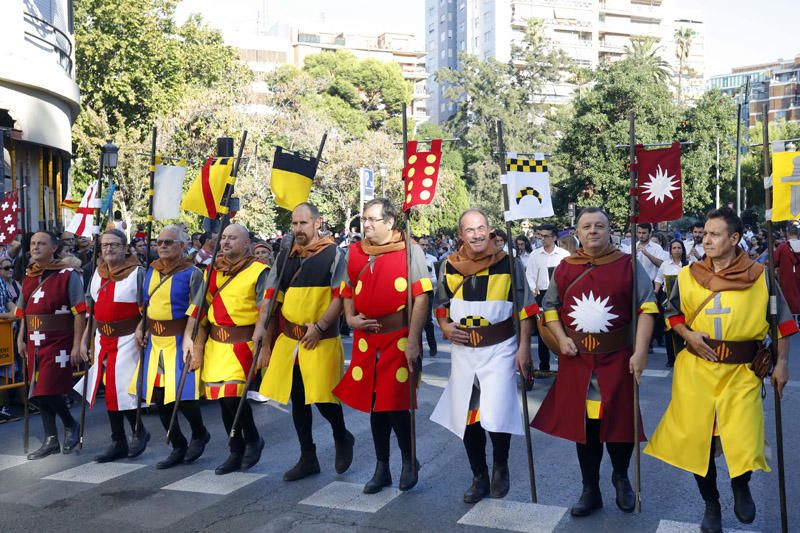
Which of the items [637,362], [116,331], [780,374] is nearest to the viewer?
[780,374]

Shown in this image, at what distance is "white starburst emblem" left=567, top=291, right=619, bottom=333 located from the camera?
542 centimetres

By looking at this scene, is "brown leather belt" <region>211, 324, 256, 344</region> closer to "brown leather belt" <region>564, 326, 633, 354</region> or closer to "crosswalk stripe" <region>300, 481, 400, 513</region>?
"crosswalk stripe" <region>300, 481, 400, 513</region>

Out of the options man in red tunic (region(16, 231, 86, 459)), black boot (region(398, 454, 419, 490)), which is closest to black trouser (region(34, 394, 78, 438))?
man in red tunic (region(16, 231, 86, 459))

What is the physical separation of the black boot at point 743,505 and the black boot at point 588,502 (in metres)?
0.80

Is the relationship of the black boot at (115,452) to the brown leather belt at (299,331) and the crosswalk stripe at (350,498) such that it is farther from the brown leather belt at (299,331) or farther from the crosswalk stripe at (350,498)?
the crosswalk stripe at (350,498)

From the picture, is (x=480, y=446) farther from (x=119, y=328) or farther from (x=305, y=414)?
(x=119, y=328)

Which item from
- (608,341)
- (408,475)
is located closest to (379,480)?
(408,475)

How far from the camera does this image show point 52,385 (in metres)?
7.38

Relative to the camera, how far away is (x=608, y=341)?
17.8 ft

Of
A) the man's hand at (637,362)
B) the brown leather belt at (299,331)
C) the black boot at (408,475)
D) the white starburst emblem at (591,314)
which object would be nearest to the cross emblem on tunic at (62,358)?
the brown leather belt at (299,331)

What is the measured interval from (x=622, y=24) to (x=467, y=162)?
38.5m

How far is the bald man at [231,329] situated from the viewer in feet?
21.7

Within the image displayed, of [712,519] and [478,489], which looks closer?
[712,519]

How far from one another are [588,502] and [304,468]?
82.0 inches
